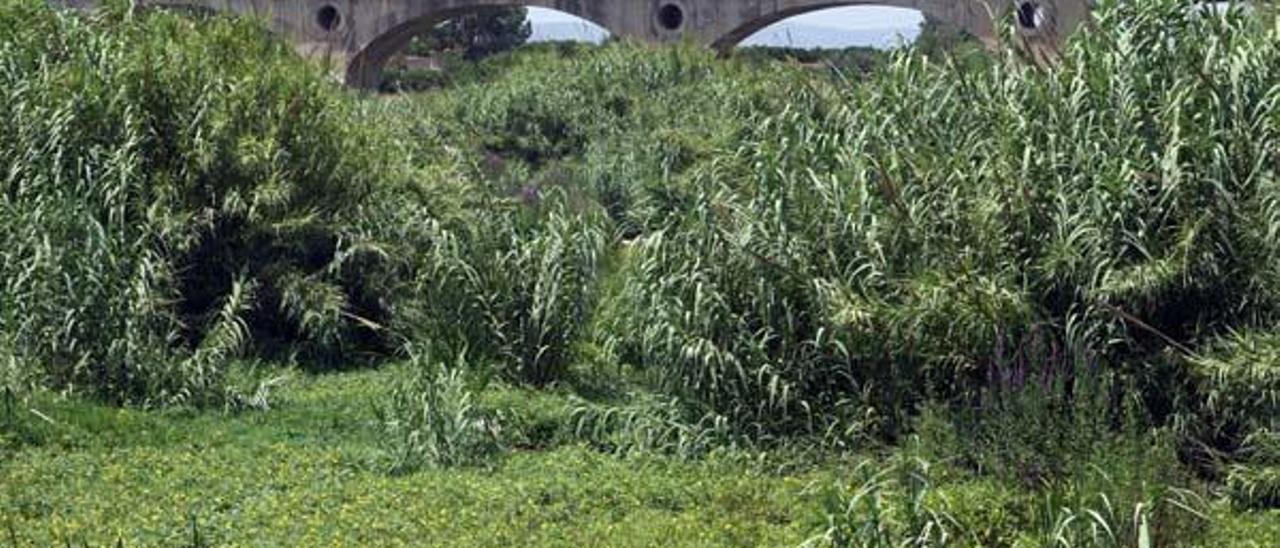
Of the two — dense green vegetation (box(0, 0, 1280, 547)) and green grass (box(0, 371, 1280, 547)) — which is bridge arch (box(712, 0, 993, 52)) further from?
green grass (box(0, 371, 1280, 547))

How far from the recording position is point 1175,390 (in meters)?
7.97

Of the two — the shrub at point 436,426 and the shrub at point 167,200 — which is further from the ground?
the shrub at point 167,200

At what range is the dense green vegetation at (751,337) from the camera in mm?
7324

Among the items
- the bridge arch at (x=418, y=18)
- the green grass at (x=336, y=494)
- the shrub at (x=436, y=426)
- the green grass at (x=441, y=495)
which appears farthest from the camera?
the bridge arch at (x=418, y=18)

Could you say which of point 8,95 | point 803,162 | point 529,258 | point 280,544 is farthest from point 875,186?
point 8,95

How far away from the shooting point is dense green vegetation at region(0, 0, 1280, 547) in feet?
24.0

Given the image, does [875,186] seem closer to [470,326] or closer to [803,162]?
[803,162]

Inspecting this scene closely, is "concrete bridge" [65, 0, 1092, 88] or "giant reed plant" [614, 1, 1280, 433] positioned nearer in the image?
"giant reed plant" [614, 1, 1280, 433]

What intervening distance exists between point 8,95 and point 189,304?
1513 mm

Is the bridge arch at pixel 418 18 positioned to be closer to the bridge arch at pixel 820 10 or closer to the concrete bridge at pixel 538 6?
the concrete bridge at pixel 538 6

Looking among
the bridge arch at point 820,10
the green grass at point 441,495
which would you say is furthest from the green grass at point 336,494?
the bridge arch at point 820,10

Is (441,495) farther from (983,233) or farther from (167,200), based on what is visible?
(167,200)

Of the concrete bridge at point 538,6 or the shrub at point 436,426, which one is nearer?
the shrub at point 436,426

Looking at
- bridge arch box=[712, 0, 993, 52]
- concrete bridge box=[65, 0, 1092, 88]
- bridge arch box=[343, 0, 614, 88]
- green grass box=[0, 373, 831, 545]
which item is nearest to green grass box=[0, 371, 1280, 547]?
green grass box=[0, 373, 831, 545]
